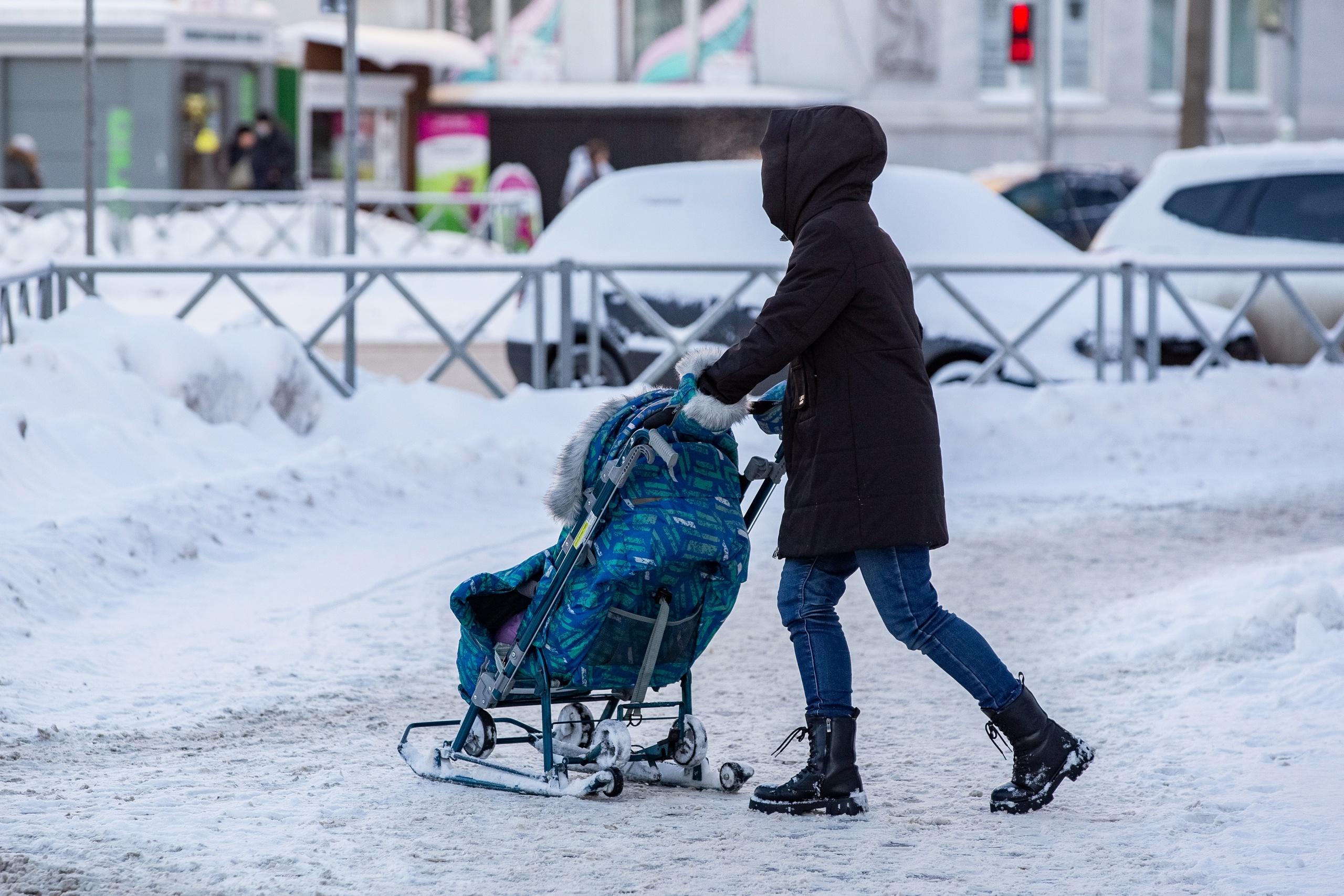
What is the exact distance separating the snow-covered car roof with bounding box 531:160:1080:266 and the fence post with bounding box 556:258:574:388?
307 millimetres

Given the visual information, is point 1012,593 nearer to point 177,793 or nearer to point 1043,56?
point 177,793

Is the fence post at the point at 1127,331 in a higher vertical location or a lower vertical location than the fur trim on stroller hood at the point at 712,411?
lower

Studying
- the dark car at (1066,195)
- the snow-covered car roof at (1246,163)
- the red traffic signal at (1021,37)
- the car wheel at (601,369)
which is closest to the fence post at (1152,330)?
→ the snow-covered car roof at (1246,163)

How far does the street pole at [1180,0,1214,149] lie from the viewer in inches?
880

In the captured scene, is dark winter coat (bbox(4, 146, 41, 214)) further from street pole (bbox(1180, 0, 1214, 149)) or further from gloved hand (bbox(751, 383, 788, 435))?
gloved hand (bbox(751, 383, 788, 435))

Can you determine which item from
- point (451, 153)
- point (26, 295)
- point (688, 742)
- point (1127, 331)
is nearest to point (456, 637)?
point (688, 742)

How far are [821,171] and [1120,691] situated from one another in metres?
2.16

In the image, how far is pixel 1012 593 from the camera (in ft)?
23.8

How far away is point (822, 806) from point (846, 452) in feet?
2.74

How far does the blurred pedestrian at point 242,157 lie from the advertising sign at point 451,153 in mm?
4573

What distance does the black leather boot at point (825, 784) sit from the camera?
442 cm

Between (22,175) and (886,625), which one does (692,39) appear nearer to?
(22,175)

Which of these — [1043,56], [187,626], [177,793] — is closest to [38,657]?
[187,626]

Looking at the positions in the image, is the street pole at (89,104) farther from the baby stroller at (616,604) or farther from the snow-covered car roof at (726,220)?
the baby stroller at (616,604)
